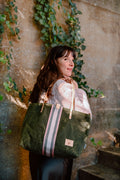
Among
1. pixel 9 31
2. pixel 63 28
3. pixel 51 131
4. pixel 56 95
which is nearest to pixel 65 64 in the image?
pixel 56 95

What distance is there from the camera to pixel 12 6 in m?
2.13

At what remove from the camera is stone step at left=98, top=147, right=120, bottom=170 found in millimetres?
2535

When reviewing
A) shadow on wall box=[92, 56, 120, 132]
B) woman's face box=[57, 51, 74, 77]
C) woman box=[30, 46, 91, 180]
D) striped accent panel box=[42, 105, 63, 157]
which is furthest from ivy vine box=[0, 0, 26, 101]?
shadow on wall box=[92, 56, 120, 132]

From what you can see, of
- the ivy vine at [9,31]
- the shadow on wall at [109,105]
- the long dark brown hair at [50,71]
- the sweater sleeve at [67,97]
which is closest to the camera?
the sweater sleeve at [67,97]

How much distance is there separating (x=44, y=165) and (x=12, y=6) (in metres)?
1.71

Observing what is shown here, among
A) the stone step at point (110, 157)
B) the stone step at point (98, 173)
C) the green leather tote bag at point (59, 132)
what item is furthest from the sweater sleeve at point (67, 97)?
the stone step at point (110, 157)

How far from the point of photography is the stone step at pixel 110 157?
2.54 metres

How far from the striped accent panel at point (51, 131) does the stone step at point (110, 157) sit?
1459mm

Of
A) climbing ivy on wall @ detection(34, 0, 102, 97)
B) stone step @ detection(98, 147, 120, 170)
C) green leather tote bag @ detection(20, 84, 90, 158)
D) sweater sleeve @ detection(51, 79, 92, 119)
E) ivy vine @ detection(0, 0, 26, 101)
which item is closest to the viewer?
green leather tote bag @ detection(20, 84, 90, 158)

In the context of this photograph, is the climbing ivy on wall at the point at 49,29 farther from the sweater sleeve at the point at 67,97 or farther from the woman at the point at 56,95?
the sweater sleeve at the point at 67,97

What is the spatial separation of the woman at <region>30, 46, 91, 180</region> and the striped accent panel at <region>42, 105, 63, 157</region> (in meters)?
0.11

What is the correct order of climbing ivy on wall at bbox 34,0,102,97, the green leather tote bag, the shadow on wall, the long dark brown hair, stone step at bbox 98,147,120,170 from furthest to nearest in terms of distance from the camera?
1. the shadow on wall
2. stone step at bbox 98,147,120,170
3. climbing ivy on wall at bbox 34,0,102,97
4. the long dark brown hair
5. the green leather tote bag

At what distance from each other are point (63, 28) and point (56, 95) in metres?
1.32

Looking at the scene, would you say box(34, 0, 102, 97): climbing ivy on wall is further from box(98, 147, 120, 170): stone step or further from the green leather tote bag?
the green leather tote bag
